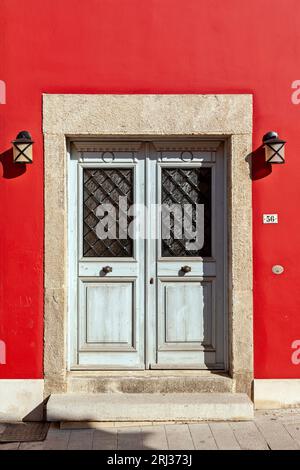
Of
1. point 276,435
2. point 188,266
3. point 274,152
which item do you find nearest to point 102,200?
point 188,266

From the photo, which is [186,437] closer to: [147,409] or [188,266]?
[147,409]

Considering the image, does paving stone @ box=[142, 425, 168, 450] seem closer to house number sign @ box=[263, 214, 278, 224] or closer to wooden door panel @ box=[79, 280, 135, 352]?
wooden door panel @ box=[79, 280, 135, 352]

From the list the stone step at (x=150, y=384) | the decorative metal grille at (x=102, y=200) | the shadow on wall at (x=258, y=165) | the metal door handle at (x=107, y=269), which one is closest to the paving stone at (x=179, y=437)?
the stone step at (x=150, y=384)

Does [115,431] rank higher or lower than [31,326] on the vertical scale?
lower

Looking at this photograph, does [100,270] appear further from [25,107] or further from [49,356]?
[25,107]

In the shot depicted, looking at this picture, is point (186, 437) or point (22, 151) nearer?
point (186, 437)

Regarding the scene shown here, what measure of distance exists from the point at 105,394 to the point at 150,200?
5.95 ft

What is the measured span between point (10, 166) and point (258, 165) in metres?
2.23

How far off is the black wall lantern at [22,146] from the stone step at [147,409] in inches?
83.4

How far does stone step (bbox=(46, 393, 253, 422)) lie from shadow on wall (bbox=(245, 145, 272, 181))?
200 cm

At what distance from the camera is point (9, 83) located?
5.06 m

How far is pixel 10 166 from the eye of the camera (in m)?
5.08
